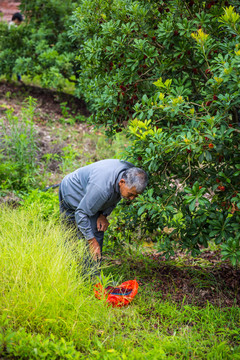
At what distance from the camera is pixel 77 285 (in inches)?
124

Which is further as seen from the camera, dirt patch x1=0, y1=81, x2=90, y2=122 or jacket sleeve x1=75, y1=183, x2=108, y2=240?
dirt patch x1=0, y1=81, x2=90, y2=122

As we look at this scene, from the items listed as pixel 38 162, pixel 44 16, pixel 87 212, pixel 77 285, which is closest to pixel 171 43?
pixel 87 212

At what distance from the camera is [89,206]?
3.41 metres

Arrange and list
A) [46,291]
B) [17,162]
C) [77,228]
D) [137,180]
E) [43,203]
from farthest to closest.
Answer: [17,162]
[43,203]
[77,228]
[137,180]
[46,291]

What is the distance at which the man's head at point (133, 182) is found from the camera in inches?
128

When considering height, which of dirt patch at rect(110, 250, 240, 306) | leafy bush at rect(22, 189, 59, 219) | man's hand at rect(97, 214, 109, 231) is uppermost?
man's hand at rect(97, 214, 109, 231)

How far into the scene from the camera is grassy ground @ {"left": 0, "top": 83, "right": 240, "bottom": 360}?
2.70 m

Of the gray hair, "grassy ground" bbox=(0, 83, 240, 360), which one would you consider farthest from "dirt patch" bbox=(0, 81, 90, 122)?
the gray hair

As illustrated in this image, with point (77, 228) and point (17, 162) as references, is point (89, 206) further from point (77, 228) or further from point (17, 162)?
point (17, 162)

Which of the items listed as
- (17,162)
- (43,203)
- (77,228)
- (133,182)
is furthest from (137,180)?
(17,162)

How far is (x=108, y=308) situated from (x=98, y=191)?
3.40 ft

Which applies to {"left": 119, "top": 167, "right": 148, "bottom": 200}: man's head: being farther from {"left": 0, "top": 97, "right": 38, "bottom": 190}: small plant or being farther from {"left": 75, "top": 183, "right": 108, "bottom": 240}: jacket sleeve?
{"left": 0, "top": 97, "right": 38, "bottom": 190}: small plant

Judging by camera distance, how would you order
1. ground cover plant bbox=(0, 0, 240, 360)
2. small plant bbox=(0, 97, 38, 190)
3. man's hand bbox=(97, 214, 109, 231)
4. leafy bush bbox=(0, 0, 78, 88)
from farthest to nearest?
Answer: leafy bush bbox=(0, 0, 78, 88) → small plant bbox=(0, 97, 38, 190) → man's hand bbox=(97, 214, 109, 231) → ground cover plant bbox=(0, 0, 240, 360)

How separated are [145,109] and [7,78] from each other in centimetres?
640
